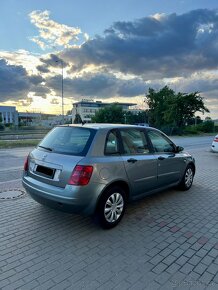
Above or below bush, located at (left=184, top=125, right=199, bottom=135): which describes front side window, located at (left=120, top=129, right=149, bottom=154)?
above

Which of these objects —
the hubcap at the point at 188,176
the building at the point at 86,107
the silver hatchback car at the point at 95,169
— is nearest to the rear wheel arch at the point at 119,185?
the silver hatchback car at the point at 95,169

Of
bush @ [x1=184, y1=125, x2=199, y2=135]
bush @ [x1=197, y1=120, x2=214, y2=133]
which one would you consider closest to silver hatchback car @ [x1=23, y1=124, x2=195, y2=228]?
bush @ [x1=184, y1=125, x2=199, y2=135]

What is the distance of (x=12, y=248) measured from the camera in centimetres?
321

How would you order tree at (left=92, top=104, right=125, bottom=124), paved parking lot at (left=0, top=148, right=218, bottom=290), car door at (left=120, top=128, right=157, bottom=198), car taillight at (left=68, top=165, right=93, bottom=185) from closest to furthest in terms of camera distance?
paved parking lot at (left=0, top=148, right=218, bottom=290), car taillight at (left=68, top=165, right=93, bottom=185), car door at (left=120, top=128, right=157, bottom=198), tree at (left=92, top=104, right=125, bottom=124)

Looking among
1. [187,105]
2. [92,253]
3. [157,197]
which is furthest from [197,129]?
[92,253]

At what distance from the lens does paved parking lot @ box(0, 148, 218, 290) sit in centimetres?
262

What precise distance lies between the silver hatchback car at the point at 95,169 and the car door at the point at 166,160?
0.04 meters

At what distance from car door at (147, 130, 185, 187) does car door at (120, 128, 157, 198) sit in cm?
19

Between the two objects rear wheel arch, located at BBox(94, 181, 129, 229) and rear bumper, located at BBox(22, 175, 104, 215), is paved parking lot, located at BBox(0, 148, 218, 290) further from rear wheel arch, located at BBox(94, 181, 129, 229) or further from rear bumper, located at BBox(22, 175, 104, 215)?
rear bumper, located at BBox(22, 175, 104, 215)

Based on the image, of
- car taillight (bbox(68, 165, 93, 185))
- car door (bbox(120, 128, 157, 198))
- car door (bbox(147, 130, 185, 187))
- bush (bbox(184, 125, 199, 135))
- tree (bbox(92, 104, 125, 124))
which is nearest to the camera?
car taillight (bbox(68, 165, 93, 185))

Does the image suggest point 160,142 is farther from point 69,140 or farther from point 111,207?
point 69,140

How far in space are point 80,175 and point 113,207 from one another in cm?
85

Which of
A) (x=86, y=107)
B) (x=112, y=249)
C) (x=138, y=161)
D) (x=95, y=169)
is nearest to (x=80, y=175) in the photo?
(x=95, y=169)

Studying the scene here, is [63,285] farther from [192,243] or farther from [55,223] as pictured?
[192,243]
